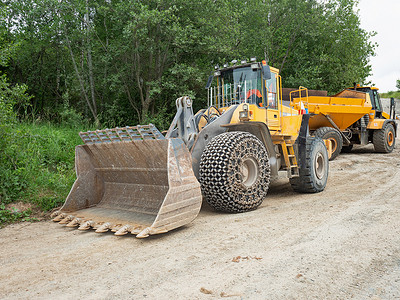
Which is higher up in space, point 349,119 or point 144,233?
point 349,119

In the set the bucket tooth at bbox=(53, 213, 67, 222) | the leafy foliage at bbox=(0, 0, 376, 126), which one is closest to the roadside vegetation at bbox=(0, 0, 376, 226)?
the leafy foliage at bbox=(0, 0, 376, 126)

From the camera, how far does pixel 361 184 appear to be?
24.7 ft

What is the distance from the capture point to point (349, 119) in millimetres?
12664

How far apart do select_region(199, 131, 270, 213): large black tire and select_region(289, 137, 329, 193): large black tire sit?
1.66 metres

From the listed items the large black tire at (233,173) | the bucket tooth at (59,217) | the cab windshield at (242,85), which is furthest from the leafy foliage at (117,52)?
the large black tire at (233,173)

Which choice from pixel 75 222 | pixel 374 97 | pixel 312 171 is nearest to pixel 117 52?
pixel 312 171

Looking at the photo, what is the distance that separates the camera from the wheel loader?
4184 mm

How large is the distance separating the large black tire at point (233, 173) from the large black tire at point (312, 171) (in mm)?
1661

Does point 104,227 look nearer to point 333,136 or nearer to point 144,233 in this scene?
point 144,233

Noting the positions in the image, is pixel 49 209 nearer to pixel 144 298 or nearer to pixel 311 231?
pixel 144 298

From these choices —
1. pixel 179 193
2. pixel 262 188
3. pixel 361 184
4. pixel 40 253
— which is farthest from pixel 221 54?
pixel 40 253

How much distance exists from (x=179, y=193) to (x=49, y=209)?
2773mm

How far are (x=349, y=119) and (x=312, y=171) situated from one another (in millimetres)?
7223

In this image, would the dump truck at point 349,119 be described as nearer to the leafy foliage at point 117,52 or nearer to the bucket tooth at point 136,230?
the leafy foliage at point 117,52
